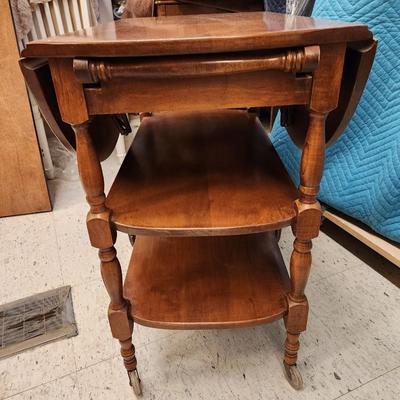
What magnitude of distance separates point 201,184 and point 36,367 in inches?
24.7

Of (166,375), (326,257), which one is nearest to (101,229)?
(166,375)

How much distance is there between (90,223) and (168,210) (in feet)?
0.47


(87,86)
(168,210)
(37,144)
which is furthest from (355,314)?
(37,144)

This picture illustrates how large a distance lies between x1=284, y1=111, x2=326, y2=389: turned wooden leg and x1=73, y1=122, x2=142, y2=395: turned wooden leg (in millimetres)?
342

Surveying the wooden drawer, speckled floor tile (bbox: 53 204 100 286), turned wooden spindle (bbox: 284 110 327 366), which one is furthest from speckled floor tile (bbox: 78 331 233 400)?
the wooden drawer

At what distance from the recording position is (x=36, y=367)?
90 cm

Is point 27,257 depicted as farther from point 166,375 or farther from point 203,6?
point 203,6

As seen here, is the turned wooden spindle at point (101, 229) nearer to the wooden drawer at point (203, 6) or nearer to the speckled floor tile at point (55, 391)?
the speckled floor tile at point (55, 391)

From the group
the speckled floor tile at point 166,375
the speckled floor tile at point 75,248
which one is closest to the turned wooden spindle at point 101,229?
the speckled floor tile at point 166,375

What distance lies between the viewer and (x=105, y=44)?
484mm

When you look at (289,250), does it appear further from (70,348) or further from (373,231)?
(70,348)

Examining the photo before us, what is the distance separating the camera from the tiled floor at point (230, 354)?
2.74ft

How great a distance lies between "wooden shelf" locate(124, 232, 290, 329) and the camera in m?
0.75

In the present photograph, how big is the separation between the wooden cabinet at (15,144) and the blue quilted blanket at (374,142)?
3.47ft
